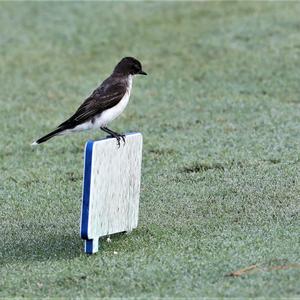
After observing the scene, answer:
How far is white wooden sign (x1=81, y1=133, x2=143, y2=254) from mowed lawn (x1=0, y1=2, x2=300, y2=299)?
17 centimetres

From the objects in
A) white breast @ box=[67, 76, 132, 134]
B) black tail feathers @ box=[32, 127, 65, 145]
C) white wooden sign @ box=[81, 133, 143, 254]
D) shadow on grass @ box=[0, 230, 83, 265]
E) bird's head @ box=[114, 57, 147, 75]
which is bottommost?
shadow on grass @ box=[0, 230, 83, 265]

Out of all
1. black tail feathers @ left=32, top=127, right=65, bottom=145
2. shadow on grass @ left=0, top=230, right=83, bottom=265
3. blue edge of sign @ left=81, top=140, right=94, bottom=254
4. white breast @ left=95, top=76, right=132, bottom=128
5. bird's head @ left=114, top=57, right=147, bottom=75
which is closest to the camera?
blue edge of sign @ left=81, top=140, right=94, bottom=254

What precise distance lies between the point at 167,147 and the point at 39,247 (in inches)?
125

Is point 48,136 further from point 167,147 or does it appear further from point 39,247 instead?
point 167,147

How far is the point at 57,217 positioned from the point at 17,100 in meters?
5.08

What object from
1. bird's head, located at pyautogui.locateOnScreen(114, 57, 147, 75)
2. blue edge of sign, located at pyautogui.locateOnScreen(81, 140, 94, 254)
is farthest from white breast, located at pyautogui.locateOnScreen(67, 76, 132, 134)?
blue edge of sign, located at pyautogui.locateOnScreen(81, 140, 94, 254)

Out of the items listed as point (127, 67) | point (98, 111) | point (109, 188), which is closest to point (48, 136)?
point (98, 111)

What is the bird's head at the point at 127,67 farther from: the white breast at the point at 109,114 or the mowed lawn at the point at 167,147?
the mowed lawn at the point at 167,147

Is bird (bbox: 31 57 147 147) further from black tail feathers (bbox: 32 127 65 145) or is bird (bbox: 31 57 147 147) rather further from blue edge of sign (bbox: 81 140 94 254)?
blue edge of sign (bbox: 81 140 94 254)

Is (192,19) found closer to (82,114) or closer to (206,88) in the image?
(206,88)

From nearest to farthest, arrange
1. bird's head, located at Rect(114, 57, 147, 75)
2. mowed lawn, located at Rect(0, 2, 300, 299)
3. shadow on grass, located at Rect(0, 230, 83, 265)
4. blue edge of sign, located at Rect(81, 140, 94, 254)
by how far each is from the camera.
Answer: mowed lawn, located at Rect(0, 2, 300, 299), blue edge of sign, located at Rect(81, 140, 94, 254), shadow on grass, located at Rect(0, 230, 83, 265), bird's head, located at Rect(114, 57, 147, 75)

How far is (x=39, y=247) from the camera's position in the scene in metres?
7.30

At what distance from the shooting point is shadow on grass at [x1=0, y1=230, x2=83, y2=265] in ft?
23.1

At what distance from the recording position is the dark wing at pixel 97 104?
7.93 metres
